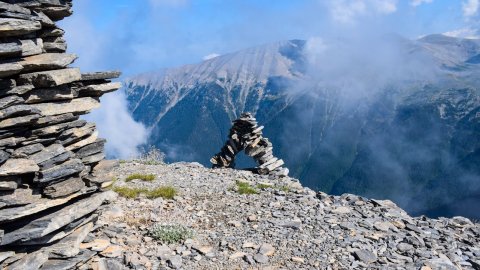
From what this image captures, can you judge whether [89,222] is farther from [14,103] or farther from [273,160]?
[273,160]

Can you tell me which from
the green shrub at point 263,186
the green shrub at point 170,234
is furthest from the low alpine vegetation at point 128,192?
the green shrub at point 263,186

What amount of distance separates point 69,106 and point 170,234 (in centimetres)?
545

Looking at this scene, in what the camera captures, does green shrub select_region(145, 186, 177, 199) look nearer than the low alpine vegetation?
No

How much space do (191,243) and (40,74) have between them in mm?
7054

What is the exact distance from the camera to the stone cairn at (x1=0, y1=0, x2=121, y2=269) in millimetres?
9984

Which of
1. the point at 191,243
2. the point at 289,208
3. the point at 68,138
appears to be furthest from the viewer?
the point at 289,208

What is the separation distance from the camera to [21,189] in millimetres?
10508

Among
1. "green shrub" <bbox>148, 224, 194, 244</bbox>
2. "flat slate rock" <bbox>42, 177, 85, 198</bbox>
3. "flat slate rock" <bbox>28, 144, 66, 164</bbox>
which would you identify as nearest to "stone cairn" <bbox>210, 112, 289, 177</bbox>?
"green shrub" <bbox>148, 224, 194, 244</bbox>

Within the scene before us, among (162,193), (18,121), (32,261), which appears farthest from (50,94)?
(162,193)

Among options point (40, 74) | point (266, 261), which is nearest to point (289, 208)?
point (266, 261)

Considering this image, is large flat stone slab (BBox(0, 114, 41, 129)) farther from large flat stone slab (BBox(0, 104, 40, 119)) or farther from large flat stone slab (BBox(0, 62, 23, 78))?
large flat stone slab (BBox(0, 62, 23, 78))

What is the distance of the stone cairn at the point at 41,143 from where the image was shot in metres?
9.98

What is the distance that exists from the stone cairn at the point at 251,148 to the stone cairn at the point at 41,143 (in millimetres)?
20722

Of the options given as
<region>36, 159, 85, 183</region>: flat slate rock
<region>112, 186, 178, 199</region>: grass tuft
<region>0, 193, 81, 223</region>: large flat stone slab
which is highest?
<region>36, 159, 85, 183</region>: flat slate rock
